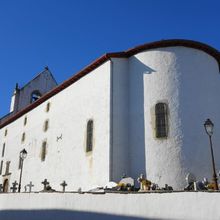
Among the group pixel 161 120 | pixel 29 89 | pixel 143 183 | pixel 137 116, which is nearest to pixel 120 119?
pixel 137 116

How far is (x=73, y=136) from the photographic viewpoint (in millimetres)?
20172

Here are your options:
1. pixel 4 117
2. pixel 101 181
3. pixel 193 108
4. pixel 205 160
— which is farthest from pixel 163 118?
pixel 4 117

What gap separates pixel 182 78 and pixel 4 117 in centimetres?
2329

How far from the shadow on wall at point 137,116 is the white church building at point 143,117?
0.16ft

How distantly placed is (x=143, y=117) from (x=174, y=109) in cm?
160

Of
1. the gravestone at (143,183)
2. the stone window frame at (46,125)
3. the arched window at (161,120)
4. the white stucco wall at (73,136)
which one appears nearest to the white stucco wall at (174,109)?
the arched window at (161,120)

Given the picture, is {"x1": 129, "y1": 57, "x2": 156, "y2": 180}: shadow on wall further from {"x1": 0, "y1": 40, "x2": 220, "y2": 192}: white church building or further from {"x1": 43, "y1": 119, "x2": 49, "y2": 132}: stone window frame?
{"x1": 43, "y1": 119, "x2": 49, "y2": 132}: stone window frame

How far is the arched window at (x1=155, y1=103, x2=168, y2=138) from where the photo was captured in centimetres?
1639

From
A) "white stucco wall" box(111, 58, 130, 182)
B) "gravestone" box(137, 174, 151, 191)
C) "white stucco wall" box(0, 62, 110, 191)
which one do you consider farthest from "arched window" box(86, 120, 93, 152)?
"gravestone" box(137, 174, 151, 191)

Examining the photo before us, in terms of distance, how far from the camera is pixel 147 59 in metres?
17.9

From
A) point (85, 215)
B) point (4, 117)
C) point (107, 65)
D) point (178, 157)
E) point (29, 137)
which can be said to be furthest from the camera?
point (4, 117)

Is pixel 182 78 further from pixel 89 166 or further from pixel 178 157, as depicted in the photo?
pixel 89 166

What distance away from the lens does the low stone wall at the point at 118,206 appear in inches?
340

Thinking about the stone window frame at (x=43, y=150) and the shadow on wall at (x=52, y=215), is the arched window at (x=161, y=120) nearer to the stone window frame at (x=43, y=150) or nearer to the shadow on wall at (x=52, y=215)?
the shadow on wall at (x=52, y=215)
